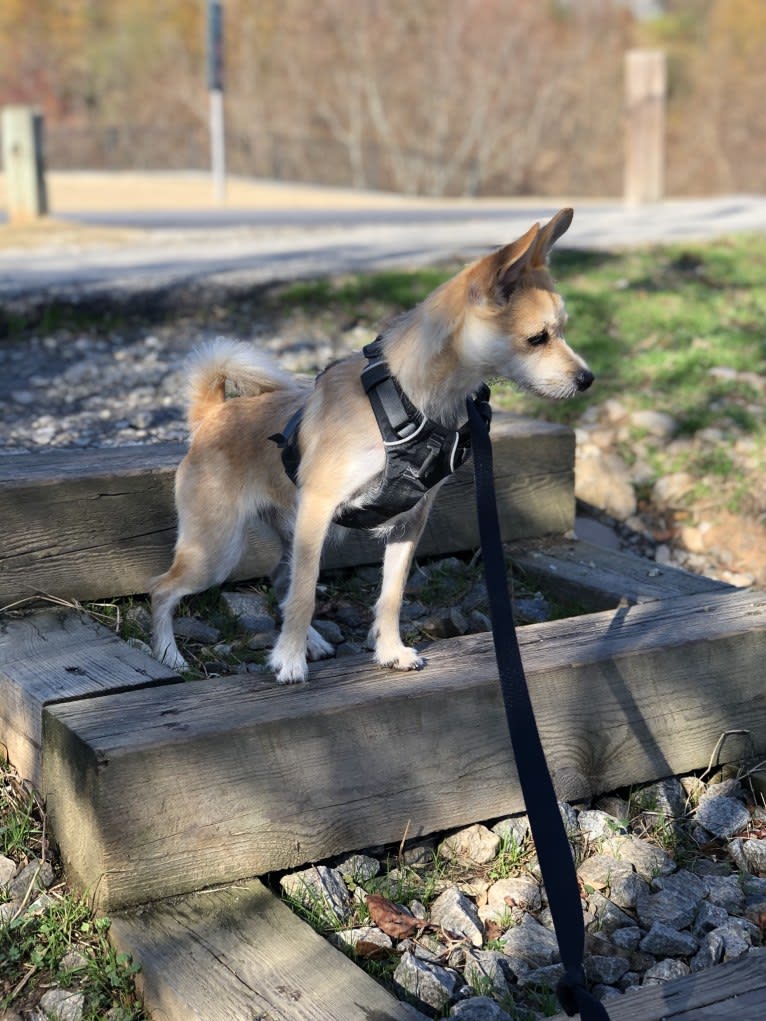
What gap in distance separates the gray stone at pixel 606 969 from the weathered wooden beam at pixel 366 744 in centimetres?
55

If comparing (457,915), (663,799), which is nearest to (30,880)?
(457,915)

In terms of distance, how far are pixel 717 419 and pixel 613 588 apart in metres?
2.24

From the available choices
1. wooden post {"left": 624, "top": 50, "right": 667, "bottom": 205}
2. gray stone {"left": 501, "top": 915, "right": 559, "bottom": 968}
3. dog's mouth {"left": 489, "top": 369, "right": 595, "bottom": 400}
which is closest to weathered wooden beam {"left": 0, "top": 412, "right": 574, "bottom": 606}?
dog's mouth {"left": 489, "top": 369, "right": 595, "bottom": 400}

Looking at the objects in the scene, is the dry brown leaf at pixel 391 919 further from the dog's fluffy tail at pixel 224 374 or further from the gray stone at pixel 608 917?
the dog's fluffy tail at pixel 224 374

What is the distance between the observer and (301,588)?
3293 millimetres

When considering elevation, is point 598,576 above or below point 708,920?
above

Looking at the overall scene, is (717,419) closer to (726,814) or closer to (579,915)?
(726,814)

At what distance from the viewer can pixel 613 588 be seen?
4.34 m

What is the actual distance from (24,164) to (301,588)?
13.2 metres

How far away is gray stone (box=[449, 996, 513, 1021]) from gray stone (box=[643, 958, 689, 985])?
41cm

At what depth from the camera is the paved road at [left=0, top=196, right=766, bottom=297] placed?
8.63 meters

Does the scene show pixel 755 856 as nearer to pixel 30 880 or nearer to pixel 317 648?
pixel 317 648

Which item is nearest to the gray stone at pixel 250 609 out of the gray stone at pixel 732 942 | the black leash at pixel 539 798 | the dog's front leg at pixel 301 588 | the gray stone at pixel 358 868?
the dog's front leg at pixel 301 588

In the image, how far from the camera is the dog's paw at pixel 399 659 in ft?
10.9
